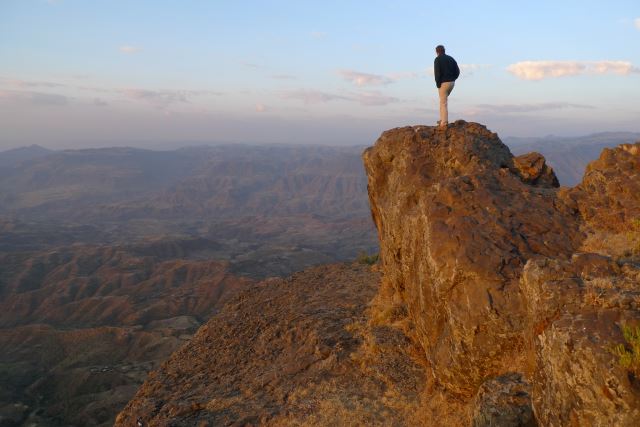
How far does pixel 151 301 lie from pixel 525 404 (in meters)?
62.2

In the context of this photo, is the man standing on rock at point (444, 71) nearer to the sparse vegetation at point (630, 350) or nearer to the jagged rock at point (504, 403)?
the jagged rock at point (504, 403)

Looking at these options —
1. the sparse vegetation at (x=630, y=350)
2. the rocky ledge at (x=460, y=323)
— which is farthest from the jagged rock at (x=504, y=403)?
the sparse vegetation at (x=630, y=350)

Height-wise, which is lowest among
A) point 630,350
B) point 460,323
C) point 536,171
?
point 460,323

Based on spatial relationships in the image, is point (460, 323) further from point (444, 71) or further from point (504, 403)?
point (444, 71)

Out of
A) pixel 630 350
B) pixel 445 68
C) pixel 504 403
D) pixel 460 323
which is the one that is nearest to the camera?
pixel 630 350

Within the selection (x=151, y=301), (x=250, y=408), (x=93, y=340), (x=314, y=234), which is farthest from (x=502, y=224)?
(x=314, y=234)

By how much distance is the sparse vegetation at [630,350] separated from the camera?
171 inches

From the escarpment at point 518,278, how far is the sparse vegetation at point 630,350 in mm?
71

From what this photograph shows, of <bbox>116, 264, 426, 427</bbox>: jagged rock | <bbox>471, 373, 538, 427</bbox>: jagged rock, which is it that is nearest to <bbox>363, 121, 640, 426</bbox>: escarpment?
<bbox>471, 373, 538, 427</bbox>: jagged rock

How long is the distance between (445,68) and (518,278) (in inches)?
268

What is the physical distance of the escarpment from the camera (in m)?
4.81

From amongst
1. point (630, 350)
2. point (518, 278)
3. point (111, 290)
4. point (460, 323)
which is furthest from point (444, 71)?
point (111, 290)

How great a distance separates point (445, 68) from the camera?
1172 cm

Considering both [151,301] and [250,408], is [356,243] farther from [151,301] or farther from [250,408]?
[250,408]
